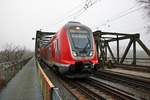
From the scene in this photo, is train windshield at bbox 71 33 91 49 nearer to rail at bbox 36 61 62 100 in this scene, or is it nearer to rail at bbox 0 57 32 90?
rail at bbox 0 57 32 90

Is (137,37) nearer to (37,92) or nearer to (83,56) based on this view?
(83,56)

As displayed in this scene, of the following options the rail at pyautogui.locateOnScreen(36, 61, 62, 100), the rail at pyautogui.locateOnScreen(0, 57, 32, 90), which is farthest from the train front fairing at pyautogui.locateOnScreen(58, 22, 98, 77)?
the rail at pyautogui.locateOnScreen(36, 61, 62, 100)

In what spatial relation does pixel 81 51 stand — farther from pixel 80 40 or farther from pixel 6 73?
pixel 6 73

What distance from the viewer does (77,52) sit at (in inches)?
620

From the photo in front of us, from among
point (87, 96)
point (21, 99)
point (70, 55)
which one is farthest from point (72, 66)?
point (21, 99)

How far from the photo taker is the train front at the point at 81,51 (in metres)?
15.4

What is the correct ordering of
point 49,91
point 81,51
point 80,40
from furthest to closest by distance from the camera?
point 80,40 → point 81,51 → point 49,91

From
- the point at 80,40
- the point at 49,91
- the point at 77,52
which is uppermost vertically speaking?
the point at 80,40

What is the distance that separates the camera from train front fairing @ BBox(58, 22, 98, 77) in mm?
15398

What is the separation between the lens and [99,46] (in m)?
28.8

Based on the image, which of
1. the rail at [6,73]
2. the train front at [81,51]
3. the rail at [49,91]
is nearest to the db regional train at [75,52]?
the train front at [81,51]

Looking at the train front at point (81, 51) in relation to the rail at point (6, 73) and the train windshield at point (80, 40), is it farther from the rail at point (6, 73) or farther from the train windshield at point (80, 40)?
the rail at point (6, 73)

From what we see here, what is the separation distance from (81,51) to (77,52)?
27cm

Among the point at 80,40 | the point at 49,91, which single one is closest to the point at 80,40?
the point at 80,40
